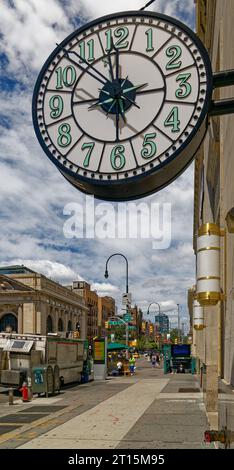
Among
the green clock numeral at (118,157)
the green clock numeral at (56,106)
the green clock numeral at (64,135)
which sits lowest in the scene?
the green clock numeral at (118,157)

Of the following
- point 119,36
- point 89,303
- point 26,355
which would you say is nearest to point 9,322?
point 89,303

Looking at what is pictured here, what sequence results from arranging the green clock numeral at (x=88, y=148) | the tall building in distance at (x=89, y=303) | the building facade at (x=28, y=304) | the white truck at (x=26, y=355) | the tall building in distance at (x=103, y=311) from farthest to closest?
the tall building in distance at (x=103, y=311) < the tall building in distance at (x=89, y=303) < the building facade at (x=28, y=304) < the white truck at (x=26, y=355) < the green clock numeral at (x=88, y=148)

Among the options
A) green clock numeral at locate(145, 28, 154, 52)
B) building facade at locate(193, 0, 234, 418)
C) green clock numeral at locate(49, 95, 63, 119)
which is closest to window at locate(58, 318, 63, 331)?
building facade at locate(193, 0, 234, 418)

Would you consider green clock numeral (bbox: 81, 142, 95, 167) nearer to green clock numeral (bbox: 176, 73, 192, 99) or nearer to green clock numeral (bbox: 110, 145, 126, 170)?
green clock numeral (bbox: 110, 145, 126, 170)

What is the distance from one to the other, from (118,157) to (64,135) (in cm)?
57

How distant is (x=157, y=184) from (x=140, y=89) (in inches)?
33.0

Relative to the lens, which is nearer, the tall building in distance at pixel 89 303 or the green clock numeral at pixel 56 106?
the green clock numeral at pixel 56 106

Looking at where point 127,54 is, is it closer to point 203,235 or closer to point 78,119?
point 78,119

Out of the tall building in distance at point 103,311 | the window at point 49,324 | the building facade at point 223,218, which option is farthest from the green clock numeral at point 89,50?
the tall building in distance at point 103,311

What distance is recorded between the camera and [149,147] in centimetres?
452

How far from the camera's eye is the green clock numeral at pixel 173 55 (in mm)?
4520

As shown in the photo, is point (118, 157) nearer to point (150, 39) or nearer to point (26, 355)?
point (150, 39)

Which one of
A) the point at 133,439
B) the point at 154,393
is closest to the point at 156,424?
the point at 133,439

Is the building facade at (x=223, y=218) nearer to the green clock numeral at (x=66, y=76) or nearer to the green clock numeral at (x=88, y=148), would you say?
the green clock numeral at (x=88, y=148)
